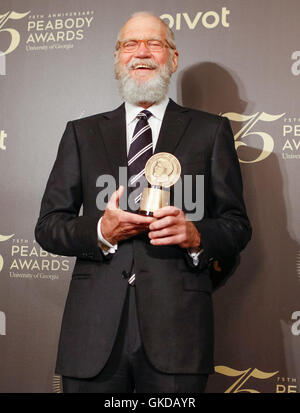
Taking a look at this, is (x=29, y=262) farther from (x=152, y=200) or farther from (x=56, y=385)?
(x=152, y=200)

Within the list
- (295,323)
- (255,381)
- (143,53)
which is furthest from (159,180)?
(255,381)

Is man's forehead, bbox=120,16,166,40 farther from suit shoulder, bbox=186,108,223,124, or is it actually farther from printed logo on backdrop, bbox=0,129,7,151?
printed logo on backdrop, bbox=0,129,7,151

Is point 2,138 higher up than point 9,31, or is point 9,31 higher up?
point 9,31

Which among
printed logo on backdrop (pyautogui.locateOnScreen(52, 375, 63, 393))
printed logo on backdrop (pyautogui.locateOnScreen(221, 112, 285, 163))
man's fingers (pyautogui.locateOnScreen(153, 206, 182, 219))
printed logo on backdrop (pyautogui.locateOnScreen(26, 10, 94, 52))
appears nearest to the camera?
man's fingers (pyautogui.locateOnScreen(153, 206, 182, 219))

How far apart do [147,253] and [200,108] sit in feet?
3.17

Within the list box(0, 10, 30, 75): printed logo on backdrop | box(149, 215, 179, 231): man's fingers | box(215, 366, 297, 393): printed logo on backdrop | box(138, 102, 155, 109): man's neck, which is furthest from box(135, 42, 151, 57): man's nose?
box(215, 366, 297, 393): printed logo on backdrop

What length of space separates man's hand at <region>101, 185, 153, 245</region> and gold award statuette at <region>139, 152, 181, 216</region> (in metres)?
0.04

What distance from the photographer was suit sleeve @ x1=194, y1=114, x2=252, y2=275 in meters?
1.82

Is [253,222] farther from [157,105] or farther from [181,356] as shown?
[181,356]

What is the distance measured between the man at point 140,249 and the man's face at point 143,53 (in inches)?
0.4

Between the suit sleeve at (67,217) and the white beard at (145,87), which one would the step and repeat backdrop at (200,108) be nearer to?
the white beard at (145,87)

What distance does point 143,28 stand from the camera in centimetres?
214

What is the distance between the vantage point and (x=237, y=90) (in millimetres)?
2496

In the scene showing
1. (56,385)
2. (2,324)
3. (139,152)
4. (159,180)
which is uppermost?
(139,152)
